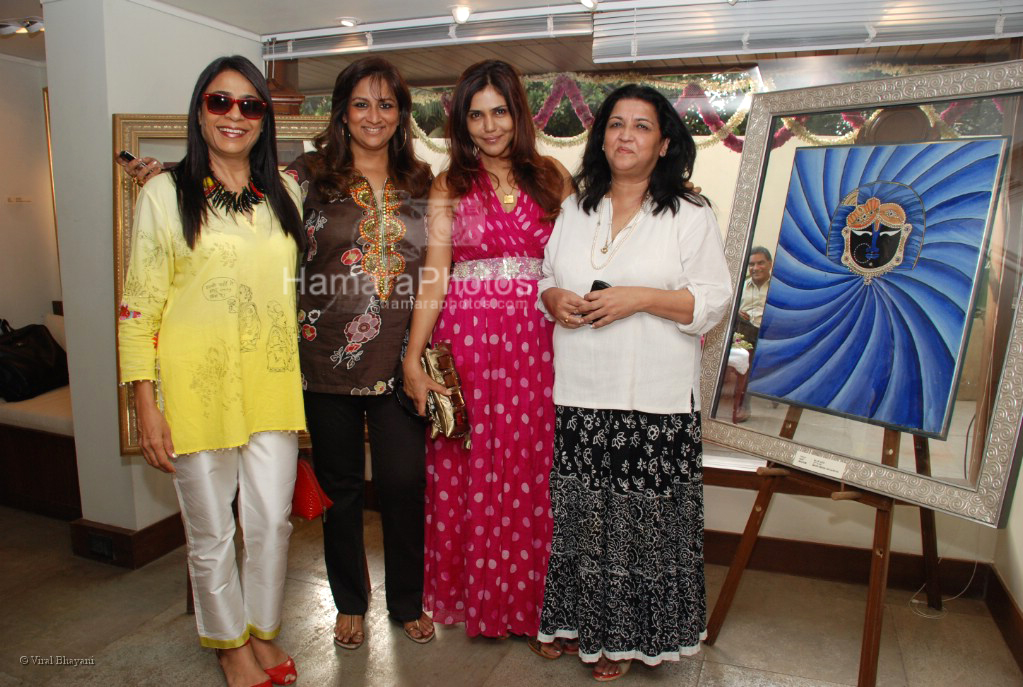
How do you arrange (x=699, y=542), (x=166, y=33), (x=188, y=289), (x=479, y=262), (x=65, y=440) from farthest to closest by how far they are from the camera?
(x=65, y=440) < (x=166, y=33) < (x=479, y=262) < (x=699, y=542) < (x=188, y=289)

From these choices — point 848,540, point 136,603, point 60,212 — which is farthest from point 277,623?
point 848,540

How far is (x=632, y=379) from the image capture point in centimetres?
207

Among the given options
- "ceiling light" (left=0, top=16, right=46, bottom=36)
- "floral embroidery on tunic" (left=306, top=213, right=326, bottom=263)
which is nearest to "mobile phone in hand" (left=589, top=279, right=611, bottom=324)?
"floral embroidery on tunic" (left=306, top=213, right=326, bottom=263)

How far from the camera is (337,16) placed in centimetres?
305

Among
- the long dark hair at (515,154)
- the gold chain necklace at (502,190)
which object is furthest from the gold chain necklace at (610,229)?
the gold chain necklace at (502,190)

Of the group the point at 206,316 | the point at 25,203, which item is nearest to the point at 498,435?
the point at 206,316

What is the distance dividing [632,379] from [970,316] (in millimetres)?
851

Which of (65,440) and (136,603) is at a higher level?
(65,440)

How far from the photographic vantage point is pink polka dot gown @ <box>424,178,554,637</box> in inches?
89.8

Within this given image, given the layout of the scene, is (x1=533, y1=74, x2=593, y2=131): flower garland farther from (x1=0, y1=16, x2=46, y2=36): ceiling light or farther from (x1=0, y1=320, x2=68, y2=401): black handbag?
(x1=0, y1=320, x2=68, y2=401): black handbag

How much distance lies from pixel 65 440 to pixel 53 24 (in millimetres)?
1809

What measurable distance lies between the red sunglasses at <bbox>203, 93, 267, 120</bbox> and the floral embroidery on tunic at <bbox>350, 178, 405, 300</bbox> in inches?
13.9

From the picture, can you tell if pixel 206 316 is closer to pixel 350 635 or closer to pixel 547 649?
pixel 350 635

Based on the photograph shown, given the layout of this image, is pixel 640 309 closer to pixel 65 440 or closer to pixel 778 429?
pixel 778 429
